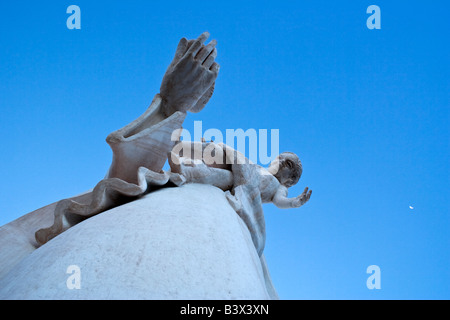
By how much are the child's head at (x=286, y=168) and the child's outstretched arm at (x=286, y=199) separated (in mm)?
185

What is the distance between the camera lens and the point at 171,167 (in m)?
4.10

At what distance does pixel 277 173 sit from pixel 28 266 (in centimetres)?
366

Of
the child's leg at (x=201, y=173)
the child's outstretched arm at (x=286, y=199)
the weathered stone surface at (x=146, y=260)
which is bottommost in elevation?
the weathered stone surface at (x=146, y=260)

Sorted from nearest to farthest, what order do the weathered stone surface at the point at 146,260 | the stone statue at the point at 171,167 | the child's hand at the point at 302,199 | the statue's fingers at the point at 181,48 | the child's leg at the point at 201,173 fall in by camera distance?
the weathered stone surface at the point at 146,260
the stone statue at the point at 171,167
the child's leg at the point at 201,173
the statue's fingers at the point at 181,48
the child's hand at the point at 302,199

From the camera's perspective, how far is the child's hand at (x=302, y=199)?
4.89m

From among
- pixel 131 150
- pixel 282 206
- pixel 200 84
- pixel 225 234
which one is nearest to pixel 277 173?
pixel 282 206

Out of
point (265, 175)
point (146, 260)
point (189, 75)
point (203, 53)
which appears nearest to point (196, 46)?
point (203, 53)

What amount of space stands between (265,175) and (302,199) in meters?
0.66

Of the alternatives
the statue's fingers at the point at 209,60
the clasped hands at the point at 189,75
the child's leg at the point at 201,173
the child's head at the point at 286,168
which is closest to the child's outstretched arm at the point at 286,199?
the child's head at the point at 286,168

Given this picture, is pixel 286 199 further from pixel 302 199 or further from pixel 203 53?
pixel 203 53

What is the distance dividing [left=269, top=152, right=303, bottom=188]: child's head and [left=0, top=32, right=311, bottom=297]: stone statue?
650 millimetres

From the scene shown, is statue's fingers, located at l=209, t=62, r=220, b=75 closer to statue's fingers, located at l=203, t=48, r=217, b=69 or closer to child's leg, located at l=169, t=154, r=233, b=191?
statue's fingers, located at l=203, t=48, r=217, b=69

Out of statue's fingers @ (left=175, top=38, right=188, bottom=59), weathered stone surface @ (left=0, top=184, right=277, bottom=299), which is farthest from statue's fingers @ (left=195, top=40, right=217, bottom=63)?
weathered stone surface @ (left=0, top=184, right=277, bottom=299)

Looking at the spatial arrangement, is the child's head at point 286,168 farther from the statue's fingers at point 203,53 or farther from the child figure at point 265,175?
the statue's fingers at point 203,53
